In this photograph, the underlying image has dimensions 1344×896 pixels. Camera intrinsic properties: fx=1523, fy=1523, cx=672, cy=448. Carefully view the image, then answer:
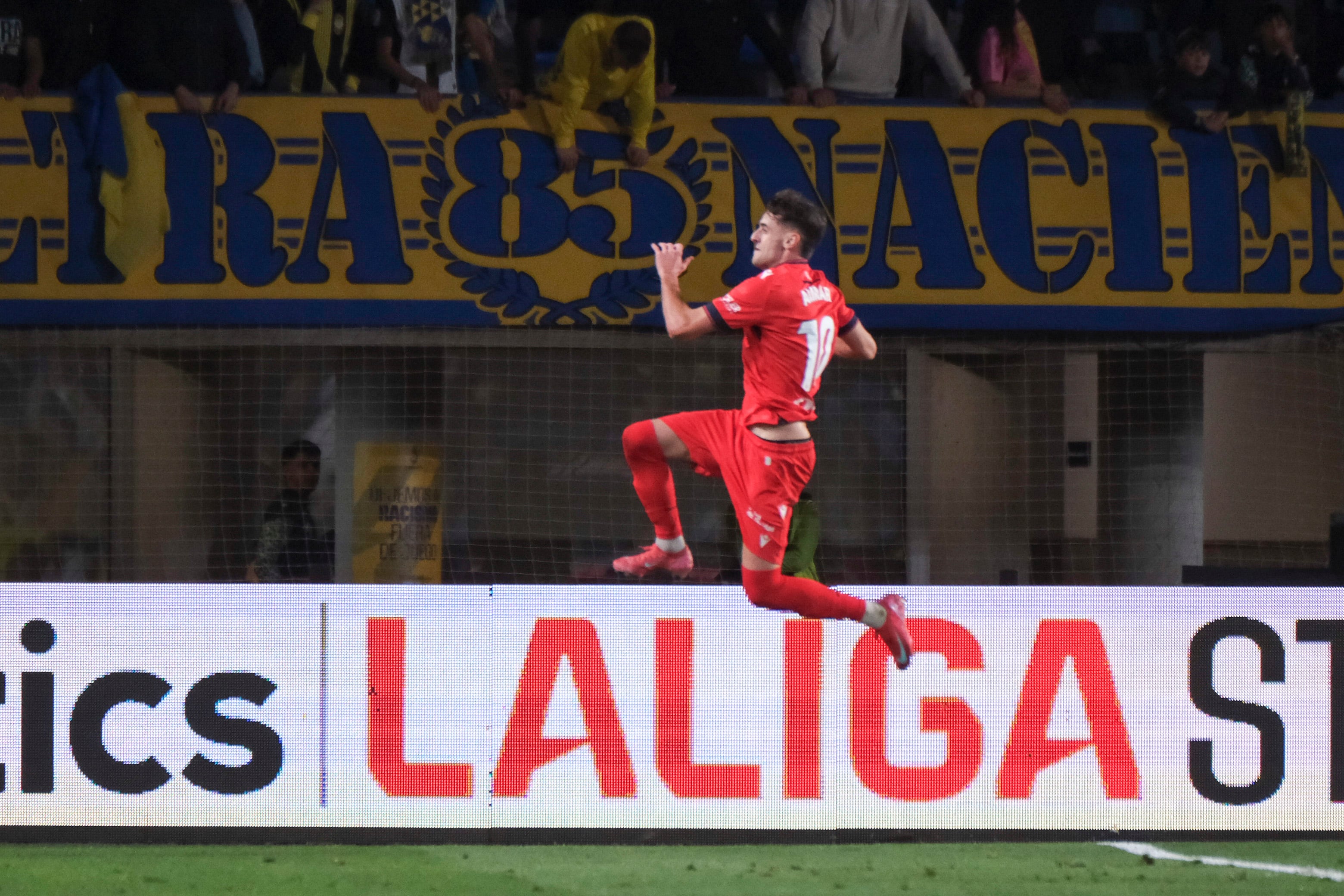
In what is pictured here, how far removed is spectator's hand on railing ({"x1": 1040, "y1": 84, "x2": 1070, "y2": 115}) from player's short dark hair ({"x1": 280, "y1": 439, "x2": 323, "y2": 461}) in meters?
4.53

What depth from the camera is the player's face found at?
14.8 ft

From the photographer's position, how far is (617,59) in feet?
26.9

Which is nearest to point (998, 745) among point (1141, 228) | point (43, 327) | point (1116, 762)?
point (1116, 762)

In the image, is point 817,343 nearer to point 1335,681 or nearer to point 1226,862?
point 1226,862

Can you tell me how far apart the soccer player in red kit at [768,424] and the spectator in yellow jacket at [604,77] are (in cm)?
359

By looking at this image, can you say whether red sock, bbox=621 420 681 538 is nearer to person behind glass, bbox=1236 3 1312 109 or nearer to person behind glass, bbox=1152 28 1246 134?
person behind glass, bbox=1152 28 1246 134

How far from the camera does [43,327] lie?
866 cm

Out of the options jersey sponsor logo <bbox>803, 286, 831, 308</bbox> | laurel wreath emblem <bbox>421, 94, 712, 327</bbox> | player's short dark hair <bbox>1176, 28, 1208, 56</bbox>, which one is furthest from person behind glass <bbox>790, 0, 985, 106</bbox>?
jersey sponsor logo <bbox>803, 286, 831, 308</bbox>

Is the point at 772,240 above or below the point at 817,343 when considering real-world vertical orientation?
above

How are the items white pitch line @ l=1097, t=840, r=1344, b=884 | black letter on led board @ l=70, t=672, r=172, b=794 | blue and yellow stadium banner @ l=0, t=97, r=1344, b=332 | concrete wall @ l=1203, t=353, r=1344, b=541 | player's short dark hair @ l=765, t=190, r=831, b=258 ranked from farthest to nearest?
concrete wall @ l=1203, t=353, r=1344, b=541
blue and yellow stadium banner @ l=0, t=97, r=1344, b=332
black letter on led board @ l=70, t=672, r=172, b=794
white pitch line @ l=1097, t=840, r=1344, b=884
player's short dark hair @ l=765, t=190, r=831, b=258

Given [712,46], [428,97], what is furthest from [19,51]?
[712,46]

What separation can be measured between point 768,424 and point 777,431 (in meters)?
0.04

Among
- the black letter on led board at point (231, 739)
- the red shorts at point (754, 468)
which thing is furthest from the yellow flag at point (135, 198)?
the red shorts at point (754, 468)

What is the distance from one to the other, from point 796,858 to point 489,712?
1.44 m
